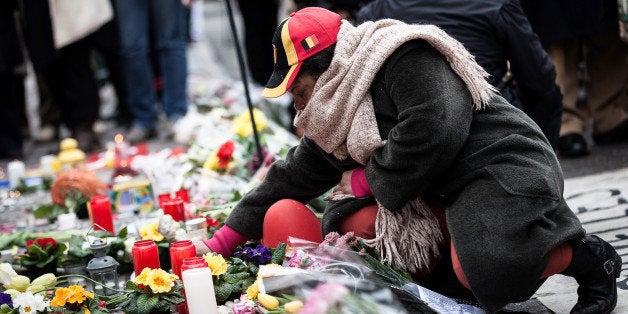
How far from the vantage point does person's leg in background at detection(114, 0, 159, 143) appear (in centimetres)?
748

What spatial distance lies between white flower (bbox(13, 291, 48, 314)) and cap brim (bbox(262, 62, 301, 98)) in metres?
0.98

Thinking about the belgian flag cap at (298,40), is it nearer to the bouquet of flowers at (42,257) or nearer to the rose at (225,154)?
the bouquet of flowers at (42,257)

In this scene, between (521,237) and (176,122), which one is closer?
(521,237)

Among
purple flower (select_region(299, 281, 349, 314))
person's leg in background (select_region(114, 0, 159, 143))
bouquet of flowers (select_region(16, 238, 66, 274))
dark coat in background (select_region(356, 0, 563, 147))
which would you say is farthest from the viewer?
person's leg in background (select_region(114, 0, 159, 143))

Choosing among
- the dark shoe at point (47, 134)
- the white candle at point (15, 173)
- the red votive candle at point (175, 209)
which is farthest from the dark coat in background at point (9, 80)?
the red votive candle at point (175, 209)

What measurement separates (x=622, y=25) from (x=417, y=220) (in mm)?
2630

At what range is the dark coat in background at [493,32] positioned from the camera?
170 inches

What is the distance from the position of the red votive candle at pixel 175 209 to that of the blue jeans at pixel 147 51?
329 cm

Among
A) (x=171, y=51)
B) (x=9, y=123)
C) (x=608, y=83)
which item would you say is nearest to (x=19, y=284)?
(x=608, y=83)

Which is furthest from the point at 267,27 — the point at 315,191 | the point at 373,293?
the point at 373,293

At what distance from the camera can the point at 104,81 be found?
10914 millimetres

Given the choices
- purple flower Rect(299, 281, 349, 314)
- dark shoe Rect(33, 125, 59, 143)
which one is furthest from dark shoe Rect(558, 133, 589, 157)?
dark shoe Rect(33, 125, 59, 143)

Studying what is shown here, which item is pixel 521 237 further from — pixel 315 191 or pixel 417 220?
pixel 315 191

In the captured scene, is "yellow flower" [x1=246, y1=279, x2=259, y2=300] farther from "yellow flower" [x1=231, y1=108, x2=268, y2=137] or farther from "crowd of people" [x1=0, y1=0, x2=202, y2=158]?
"crowd of people" [x1=0, y1=0, x2=202, y2=158]
